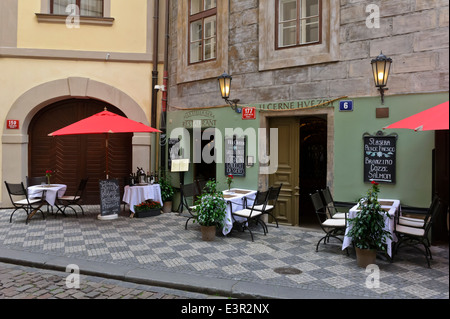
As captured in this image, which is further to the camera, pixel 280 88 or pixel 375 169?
pixel 280 88

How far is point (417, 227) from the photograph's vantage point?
19.9ft

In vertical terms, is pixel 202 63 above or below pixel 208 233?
above

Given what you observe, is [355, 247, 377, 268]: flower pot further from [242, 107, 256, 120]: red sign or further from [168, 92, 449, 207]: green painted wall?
[242, 107, 256, 120]: red sign

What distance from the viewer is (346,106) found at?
7.49 m

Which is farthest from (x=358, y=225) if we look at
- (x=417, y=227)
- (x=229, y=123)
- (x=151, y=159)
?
(x=151, y=159)

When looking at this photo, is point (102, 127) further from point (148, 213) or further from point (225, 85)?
point (225, 85)

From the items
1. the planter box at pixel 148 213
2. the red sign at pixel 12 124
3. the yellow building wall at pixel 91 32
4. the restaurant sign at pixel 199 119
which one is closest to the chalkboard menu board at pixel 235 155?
the restaurant sign at pixel 199 119

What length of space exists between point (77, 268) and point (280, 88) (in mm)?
5511

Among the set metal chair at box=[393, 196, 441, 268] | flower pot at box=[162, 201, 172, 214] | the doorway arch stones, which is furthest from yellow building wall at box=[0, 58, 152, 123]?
metal chair at box=[393, 196, 441, 268]

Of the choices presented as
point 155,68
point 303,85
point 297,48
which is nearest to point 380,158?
point 303,85

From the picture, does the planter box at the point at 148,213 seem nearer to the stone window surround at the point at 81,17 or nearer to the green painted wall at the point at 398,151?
the green painted wall at the point at 398,151

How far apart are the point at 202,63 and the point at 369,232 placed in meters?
6.24

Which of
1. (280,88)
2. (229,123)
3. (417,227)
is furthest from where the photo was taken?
(229,123)
